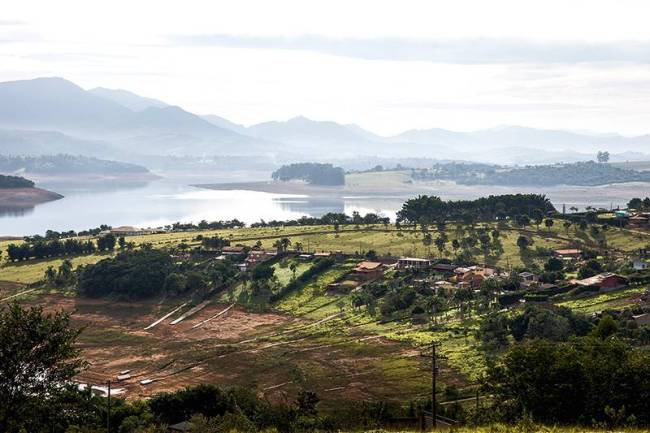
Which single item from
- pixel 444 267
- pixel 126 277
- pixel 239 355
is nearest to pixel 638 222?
pixel 444 267

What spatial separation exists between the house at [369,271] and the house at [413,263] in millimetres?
2108

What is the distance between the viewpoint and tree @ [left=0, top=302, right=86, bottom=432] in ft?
83.4

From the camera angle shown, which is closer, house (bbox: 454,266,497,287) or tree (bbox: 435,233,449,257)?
house (bbox: 454,266,497,287)

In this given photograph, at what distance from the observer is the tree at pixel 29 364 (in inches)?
1000

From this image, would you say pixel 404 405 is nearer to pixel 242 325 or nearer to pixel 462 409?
pixel 462 409

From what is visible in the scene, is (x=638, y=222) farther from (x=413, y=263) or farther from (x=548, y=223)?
(x=413, y=263)

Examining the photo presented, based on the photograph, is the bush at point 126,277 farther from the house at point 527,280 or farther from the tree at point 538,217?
the tree at point 538,217

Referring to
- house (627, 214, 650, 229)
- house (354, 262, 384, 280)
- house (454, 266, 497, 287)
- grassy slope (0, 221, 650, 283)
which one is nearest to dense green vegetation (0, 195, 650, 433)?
grassy slope (0, 221, 650, 283)

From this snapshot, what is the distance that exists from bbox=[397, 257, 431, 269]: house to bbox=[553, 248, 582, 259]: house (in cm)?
1421

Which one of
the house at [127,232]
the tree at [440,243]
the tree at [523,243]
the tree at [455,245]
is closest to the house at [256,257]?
the tree at [440,243]

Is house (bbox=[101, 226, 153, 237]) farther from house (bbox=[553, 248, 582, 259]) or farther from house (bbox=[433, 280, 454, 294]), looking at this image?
house (bbox=[553, 248, 582, 259])

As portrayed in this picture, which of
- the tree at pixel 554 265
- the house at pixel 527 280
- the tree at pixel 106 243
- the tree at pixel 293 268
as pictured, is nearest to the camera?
the house at pixel 527 280

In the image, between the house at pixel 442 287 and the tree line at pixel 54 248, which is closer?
the house at pixel 442 287

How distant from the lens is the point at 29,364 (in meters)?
25.5
